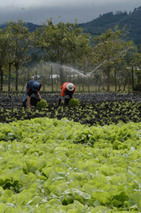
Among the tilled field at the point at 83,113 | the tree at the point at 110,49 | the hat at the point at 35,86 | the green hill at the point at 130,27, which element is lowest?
the tilled field at the point at 83,113

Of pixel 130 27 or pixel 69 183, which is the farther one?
pixel 130 27

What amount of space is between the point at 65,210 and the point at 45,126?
4067 millimetres

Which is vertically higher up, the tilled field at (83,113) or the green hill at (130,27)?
the green hill at (130,27)

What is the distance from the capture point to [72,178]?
230 cm

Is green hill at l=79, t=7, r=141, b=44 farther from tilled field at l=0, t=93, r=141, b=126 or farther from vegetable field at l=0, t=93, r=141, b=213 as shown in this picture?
vegetable field at l=0, t=93, r=141, b=213

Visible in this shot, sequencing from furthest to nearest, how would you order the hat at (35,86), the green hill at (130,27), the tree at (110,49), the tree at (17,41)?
the green hill at (130,27), the tree at (110,49), the tree at (17,41), the hat at (35,86)

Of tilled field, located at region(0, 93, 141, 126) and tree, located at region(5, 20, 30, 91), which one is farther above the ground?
tree, located at region(5, 20, 30, 91)

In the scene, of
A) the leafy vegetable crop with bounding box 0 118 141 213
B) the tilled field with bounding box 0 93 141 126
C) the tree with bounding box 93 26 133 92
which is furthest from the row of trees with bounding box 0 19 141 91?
the leafy vegetable crop with bounding box 0 118 141 213

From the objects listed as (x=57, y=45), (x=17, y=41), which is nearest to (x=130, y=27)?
(x=57, y=45)

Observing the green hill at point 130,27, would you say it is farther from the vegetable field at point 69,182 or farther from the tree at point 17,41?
the vegetable field at point 69,182

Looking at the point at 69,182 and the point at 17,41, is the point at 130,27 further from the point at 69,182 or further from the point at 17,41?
the point at 69,182

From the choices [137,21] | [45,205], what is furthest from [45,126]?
[137,21]

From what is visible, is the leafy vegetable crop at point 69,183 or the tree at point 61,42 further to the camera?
the tree at point 61,42

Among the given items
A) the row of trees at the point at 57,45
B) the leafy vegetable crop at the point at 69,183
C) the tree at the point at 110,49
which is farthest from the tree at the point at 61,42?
the leafy vegetable crop at the point at 69,183
